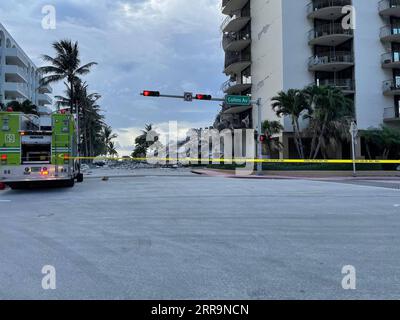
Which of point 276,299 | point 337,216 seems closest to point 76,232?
point 276,299

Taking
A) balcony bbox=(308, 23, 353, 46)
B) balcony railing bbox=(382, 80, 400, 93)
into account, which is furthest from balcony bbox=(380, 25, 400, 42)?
balcony railing bbox=(382, 80, 400, 93)

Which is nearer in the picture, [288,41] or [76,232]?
[76,232]

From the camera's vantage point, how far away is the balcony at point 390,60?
3706cm

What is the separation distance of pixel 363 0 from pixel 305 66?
8.58m

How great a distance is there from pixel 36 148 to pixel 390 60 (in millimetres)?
34562

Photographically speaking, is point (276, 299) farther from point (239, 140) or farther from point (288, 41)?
point (239, 140)

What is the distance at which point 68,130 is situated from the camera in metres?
15.2

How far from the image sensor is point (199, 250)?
19.9 feet

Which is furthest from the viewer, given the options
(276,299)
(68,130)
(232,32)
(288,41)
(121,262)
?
(232,32)

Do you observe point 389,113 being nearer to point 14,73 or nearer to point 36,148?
point 36,148

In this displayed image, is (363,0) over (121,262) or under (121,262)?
over

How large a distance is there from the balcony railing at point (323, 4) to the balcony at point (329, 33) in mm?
1724

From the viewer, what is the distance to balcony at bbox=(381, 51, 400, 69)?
37062 millimetres

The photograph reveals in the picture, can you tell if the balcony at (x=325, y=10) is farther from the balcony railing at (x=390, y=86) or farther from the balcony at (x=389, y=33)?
the balcony railing at (x=390, y=86)
